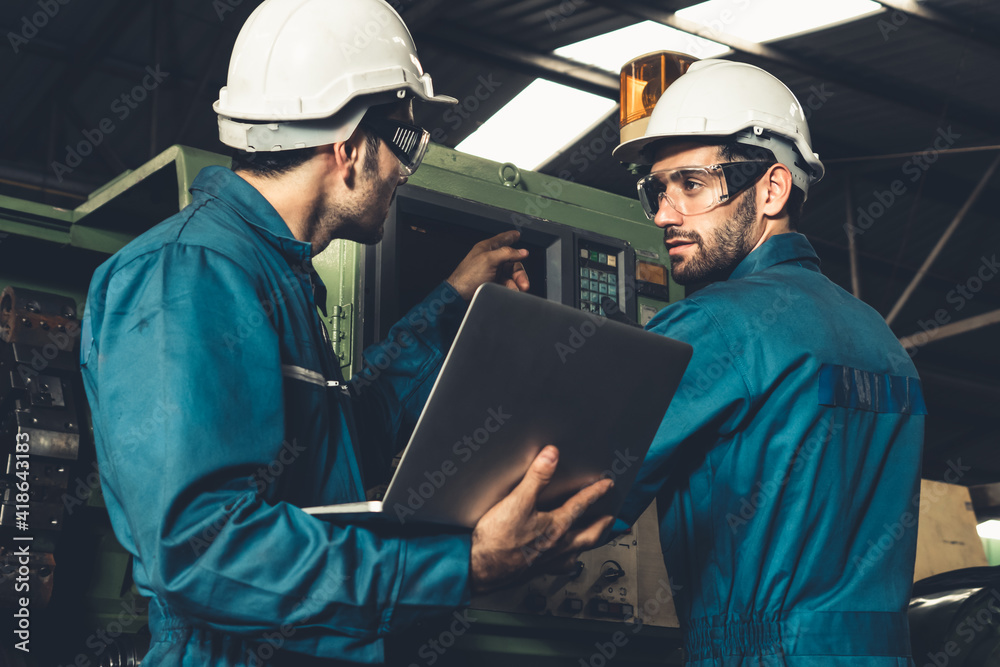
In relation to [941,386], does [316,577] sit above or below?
below

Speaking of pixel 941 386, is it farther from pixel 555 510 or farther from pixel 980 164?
pixel 555 510

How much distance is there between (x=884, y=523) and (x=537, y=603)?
0.84 metres

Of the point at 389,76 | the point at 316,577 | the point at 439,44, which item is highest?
the point at 439,44

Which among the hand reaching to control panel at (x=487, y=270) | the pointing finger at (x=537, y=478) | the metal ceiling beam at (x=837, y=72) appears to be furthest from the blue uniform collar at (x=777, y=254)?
the metal ceiling beam at (x=837, y=72)

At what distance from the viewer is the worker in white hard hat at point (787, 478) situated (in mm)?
1675

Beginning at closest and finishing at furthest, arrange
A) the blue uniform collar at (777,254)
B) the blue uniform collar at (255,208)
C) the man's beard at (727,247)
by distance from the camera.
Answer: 1. the blue uniform collar at (255,208)
2. the blue uniform collar at (777,254)
3. the man's beard at (727,247)

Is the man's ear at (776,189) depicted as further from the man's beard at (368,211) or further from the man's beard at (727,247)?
the man's beard at (368,211)

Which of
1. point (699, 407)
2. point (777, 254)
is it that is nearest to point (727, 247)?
point (777, 254)

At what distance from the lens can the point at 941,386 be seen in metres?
10.0

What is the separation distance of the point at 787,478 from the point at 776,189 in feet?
2.29

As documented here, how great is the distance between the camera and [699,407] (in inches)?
67.6

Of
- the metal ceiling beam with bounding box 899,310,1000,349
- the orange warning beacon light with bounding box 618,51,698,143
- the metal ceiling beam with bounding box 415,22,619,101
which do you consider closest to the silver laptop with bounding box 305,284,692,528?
the orange warning beacon light with bounding box 618,51,698,143

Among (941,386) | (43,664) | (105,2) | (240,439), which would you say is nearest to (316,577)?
(240,439)

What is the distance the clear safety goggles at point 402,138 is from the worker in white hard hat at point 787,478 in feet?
1.79
